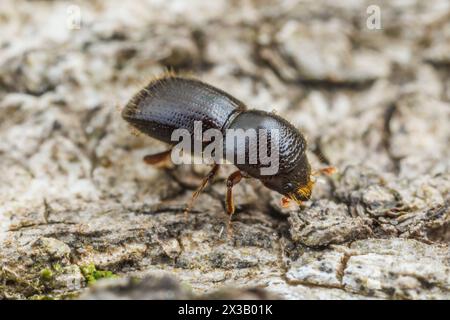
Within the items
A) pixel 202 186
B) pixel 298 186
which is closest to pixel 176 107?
pixel 202 186

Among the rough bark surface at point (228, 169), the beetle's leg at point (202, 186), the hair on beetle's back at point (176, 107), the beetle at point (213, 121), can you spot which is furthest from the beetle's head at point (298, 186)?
the hair on beetle's back at point (176, 107)

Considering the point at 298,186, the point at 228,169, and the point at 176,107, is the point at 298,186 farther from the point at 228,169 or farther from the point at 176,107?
the point at 176,107

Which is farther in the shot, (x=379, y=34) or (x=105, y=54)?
(x=379, y=34)

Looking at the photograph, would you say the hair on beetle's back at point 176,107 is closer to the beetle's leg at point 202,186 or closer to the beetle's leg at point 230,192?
the beetle's leg at point 202,186

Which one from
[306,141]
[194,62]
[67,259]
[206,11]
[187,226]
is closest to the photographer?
[67,259]

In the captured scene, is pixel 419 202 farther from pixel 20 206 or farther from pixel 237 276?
pixel 20 206

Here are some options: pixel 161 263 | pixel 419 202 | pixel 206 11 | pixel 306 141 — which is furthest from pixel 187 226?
pixel 206 11
